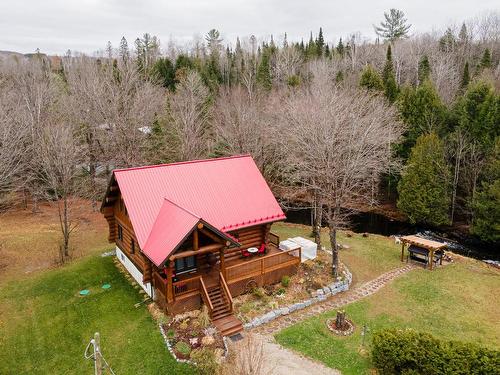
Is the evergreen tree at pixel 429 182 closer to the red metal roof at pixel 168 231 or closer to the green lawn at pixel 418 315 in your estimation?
the green lawn at pixel 418 315

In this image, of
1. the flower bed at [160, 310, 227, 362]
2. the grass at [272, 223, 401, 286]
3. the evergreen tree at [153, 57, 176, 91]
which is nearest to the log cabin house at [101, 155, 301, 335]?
the flower bed at [160, 310, 227, 362]

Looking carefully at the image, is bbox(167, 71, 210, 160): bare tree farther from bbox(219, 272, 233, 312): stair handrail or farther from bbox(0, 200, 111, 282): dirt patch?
bbox(219, 272, 233, 312): stair handrail

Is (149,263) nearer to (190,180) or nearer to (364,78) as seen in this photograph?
(190,180)

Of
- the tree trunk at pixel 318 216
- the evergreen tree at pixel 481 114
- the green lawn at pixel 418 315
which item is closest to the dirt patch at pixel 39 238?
the tree trunk at pixel 318 216

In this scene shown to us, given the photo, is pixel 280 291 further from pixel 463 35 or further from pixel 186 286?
pixel 463 35

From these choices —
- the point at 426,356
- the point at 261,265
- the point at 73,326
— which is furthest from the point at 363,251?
the point at 73,326

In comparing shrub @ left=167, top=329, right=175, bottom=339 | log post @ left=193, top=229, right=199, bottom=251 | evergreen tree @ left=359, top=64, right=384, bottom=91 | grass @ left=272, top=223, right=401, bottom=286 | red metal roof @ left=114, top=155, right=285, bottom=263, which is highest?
evergreen tree @ left=359, top=64, right=384, bottom=91
